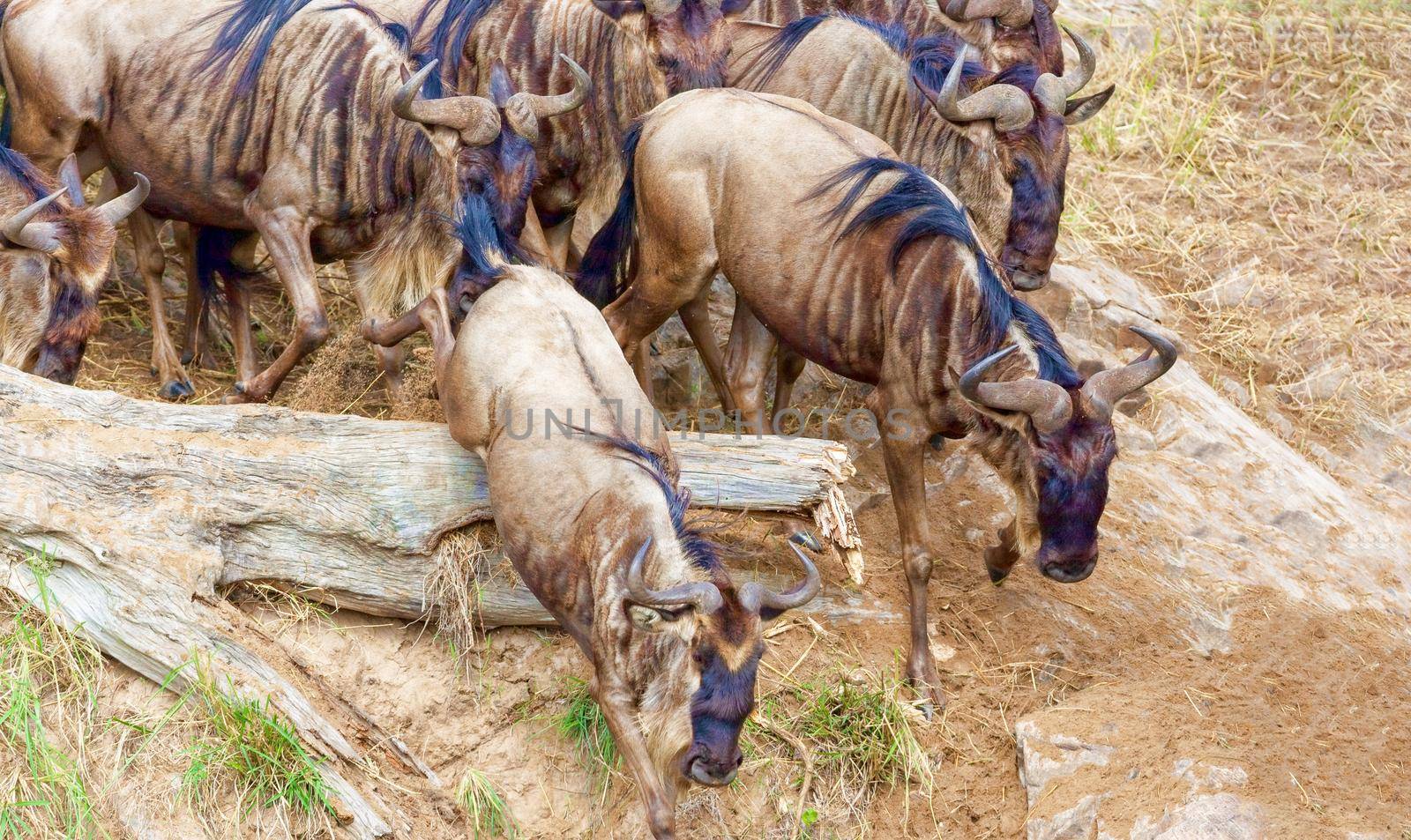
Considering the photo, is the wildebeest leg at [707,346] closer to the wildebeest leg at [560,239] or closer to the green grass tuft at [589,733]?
the wildebeest leg at [560,239]

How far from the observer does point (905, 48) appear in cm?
674

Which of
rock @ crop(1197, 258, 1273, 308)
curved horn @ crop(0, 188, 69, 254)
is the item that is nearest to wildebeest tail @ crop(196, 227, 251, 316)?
curved horn @ crop(0, 188, 69, 254)

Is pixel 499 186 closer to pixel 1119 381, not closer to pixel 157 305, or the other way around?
pixel 157 305

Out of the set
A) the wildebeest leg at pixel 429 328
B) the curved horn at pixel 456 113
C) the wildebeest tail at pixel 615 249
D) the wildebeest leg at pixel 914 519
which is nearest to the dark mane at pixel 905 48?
the wildebeest tail at pixel 615 249

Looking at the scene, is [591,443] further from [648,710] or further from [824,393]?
[824,393]

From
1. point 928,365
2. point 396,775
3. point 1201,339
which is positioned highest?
point 928,365

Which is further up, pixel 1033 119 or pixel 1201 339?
pixel 1033 119

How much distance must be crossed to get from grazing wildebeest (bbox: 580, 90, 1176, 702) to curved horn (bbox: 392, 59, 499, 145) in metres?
0.69

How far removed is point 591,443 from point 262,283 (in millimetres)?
3386

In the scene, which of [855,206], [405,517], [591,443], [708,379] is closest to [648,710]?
[591,443]

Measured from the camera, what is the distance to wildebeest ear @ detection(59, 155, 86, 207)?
5754 millimetres

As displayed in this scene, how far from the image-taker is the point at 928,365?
5270 mm

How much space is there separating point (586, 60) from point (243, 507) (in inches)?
120

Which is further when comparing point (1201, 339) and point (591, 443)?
point (1201, 339)
